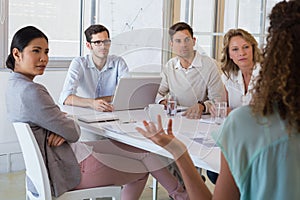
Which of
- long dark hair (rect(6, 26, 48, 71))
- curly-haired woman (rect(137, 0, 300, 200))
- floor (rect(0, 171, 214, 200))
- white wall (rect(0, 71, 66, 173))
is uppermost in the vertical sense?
long dark hair (rect(6, 26, 48, 71))

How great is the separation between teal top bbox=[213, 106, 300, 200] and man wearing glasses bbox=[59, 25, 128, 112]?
2.10 meters

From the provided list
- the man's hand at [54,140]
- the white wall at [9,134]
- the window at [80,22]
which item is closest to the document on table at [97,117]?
the man's hand at [54,140]

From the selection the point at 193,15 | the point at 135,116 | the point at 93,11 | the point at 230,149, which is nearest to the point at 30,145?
the point at 135,116

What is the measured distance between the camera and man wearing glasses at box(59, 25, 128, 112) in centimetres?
297

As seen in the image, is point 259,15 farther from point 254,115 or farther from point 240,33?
point 254,115

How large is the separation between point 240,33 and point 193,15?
1857 millimetres

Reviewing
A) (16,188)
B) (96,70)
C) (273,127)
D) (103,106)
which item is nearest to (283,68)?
(273,127)

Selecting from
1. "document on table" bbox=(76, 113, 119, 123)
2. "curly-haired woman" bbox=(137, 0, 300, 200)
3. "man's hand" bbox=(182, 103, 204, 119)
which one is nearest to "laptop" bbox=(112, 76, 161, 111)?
"document on table" bbox=(76, 113, 119, 123)

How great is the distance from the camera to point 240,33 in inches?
107

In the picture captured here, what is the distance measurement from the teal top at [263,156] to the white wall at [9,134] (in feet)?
9.74

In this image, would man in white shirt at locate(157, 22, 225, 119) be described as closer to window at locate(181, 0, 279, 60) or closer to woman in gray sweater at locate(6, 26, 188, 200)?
woman in gray sweater at locate(6, 26, 188, 200)

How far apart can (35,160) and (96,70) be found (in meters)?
1.33

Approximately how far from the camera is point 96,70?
10.0ft

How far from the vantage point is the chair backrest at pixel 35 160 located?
178cm
